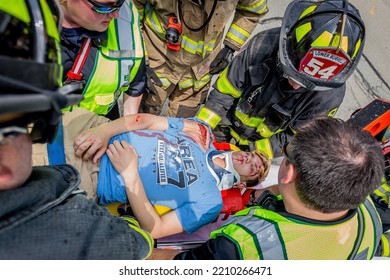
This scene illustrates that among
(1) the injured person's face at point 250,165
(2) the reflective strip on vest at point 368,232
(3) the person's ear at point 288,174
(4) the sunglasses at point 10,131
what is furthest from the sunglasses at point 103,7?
(2) the reflective strip on vest at point 368,232

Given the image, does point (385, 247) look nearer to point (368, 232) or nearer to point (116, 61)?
point (368, 232)

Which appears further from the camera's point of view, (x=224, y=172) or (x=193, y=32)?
(x=193, y=32)

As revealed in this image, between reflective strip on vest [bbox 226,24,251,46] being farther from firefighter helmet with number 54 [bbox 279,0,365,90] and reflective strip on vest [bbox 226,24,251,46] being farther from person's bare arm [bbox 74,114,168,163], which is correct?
person's bare arm [bbox 74,114,168,163]

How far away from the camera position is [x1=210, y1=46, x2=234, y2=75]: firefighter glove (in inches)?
121

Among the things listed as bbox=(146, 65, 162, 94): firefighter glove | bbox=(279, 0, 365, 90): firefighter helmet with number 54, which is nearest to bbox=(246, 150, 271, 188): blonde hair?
bbox=(279, 0, 365, 90): firefighter helmet with number 54

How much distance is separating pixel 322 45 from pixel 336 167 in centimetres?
101

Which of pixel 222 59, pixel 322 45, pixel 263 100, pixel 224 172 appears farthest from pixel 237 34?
pixel 224 172

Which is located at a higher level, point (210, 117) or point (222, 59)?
point (222, 59)

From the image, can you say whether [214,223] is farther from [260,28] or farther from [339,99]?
[260,28]

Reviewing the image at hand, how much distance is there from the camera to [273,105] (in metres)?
2.55

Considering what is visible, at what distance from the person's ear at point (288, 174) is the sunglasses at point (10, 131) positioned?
1.16 m

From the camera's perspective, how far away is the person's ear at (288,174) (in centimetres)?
159

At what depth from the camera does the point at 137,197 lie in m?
1.98
